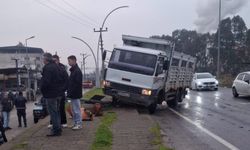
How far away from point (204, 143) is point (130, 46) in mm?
9338

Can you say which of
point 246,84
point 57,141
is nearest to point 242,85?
point 246,84

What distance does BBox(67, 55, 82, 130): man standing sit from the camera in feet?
37.2

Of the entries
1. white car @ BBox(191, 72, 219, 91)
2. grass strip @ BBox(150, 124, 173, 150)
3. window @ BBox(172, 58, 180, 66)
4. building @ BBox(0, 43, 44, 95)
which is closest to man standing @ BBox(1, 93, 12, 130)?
window @ BBox(172, 58, 180, 66)

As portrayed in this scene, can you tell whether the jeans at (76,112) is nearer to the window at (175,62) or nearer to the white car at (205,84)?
the window at (175,62)

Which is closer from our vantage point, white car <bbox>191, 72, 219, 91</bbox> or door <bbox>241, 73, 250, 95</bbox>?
door <bbox>241, 73, 250, 95</bbox>

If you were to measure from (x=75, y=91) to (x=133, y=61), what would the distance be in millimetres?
7114

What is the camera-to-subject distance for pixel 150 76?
692 inches

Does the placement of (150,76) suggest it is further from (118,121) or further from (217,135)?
(217,135)

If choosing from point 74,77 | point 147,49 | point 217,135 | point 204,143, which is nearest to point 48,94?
point 74,77

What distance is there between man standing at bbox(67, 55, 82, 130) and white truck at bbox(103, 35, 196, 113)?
631 cm

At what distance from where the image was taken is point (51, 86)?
33.4 ft

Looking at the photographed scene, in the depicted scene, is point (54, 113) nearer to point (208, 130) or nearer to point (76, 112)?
point (76, 112)

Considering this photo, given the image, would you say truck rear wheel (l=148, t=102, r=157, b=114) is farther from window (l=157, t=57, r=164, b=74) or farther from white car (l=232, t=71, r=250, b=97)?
white car (l=232, t=71, r=250, b=97)

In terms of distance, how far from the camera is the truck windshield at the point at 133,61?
58.5ft
